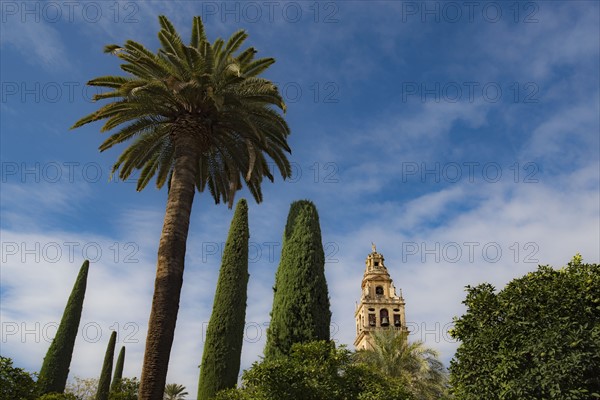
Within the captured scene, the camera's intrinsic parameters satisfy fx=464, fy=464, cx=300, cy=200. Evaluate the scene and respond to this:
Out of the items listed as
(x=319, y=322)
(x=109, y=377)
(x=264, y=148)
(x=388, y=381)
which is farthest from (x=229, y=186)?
(x=109, y=377)

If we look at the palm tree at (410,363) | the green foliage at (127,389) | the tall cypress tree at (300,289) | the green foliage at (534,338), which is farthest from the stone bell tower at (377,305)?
the green foliage at (534,338)

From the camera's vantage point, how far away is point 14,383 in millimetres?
17734

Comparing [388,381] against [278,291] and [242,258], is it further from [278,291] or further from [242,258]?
[242,258]

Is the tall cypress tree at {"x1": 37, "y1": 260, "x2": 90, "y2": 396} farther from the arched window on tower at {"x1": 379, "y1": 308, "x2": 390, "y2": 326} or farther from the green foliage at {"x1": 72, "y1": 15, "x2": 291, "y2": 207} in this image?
the arched window on tower at {"x1": 379, "y1": 308, "x2": 390, "y2": 326}

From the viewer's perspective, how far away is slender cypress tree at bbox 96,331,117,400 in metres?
35.8

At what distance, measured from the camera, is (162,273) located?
13016 millimetres

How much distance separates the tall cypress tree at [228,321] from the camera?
1952 cm

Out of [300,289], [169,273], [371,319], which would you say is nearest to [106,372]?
[371,319]

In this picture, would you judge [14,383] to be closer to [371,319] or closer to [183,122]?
[183,122]

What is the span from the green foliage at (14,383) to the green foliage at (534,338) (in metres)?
16.0

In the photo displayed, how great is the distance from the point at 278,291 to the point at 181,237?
18.3 feet

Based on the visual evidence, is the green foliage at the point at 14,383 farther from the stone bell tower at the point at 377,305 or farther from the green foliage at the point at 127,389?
the stone bell tower at the point at 377,305

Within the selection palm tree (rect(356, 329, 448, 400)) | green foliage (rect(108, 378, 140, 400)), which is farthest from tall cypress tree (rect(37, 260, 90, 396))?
palm tree (rect(356, 329, 448, 400))

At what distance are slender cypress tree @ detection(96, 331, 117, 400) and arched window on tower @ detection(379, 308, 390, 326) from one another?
83.2 feet
